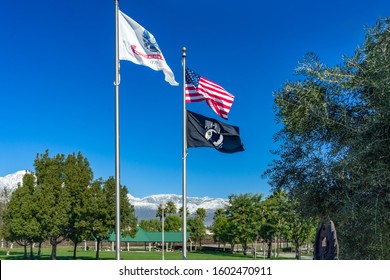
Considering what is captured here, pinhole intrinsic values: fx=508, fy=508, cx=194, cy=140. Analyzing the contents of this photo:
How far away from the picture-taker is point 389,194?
43.0ft

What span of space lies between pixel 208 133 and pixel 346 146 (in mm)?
4294

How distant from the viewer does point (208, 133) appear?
1638cm

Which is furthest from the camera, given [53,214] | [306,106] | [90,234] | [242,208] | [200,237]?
[200,237]

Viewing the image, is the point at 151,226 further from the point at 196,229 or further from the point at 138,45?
the point at 138,45

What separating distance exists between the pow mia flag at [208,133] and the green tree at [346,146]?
2.03m

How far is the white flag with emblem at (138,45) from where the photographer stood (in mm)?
14352

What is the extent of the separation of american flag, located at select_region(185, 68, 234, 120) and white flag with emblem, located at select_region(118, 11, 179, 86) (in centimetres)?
Result: 205

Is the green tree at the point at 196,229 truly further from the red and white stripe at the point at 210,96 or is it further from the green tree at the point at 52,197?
the red and white stripe at the point at 210,96

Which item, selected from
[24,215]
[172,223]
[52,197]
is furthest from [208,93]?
[172,223]

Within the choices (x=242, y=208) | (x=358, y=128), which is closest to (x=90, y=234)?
(x=242, y=208)

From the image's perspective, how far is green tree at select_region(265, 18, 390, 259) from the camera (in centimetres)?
1341

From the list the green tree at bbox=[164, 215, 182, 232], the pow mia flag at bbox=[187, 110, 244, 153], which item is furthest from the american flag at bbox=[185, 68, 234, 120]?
the green tree at bbox=[164, 215, 182, 232]

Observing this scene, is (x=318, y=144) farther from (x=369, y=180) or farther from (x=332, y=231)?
(x=332, y=231)

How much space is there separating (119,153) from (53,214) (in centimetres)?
3578
